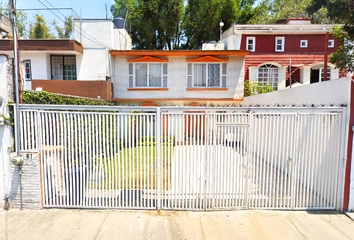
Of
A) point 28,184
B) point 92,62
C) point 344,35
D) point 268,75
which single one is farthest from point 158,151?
point 268,75

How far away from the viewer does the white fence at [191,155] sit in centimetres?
448

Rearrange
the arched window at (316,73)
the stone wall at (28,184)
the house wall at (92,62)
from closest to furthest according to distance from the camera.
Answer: the stone wall at (28,184) < the house wall at (92,62) < the arched window at (316,73)

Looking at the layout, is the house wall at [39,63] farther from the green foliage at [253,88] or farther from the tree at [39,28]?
the green foliage at [253,88]

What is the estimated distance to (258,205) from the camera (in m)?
4.64

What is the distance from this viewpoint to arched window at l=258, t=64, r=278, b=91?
14.9 meters

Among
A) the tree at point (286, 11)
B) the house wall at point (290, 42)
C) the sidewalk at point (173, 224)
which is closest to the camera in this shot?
the sidewalk at point (173, 224)

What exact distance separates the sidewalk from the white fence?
0.69 feet

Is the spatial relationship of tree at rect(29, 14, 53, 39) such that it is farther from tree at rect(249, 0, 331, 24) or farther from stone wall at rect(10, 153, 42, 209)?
tree at rect(249, 0, 331, 24)

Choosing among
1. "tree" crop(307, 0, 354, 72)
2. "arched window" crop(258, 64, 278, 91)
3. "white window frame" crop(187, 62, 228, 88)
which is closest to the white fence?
"tree" crop(307, 0, 354, 72)

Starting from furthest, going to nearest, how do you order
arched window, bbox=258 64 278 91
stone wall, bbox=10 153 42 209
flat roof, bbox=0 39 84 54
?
arched window, bbox=258 64 278 91
flat roof, bbox=0 39 84 54
stone wall, bbox=10 153 42 209

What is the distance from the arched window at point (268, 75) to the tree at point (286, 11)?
38.0ft

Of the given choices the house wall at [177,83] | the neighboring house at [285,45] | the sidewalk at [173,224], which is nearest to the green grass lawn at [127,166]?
the sidewalk at [173,224]

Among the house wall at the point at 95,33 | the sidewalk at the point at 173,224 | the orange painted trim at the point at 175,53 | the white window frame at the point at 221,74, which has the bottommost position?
the sidewalk at the point at 173,224

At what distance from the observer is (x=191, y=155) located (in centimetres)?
467
